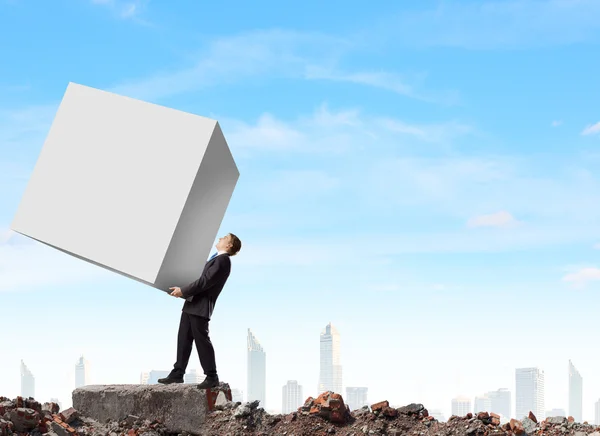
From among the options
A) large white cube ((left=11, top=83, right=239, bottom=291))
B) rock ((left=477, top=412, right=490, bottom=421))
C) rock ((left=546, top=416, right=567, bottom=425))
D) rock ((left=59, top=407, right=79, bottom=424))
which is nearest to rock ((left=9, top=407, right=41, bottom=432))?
rock ((left=59, top=407, right=79, bottom=424))

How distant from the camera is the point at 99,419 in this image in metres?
8.09

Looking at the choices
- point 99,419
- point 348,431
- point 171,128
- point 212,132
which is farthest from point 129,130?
point 348,431

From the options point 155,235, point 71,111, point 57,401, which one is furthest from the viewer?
point 57,401

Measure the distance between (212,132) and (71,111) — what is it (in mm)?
1802

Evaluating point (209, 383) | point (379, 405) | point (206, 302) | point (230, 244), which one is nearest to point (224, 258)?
point (230, 244)

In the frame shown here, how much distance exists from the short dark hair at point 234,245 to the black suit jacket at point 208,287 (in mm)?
90

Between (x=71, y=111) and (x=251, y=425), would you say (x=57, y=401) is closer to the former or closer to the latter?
(x=251, y=425)

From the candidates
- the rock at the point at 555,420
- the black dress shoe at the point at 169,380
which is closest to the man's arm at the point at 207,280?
the black dress shoe at the point at 169,380

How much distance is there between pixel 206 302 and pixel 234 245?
0.72 metres

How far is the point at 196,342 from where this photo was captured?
791 centimetres

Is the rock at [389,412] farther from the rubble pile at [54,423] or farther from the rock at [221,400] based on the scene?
the rubble pile at [54,423]

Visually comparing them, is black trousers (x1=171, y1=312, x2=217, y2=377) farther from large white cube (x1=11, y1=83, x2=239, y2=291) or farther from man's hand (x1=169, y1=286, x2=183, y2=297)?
large white cube (x1=11, y1=83, x2=239, y2=291)

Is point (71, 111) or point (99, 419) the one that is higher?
point (71, 111)

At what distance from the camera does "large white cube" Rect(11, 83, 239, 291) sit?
7449 mm
